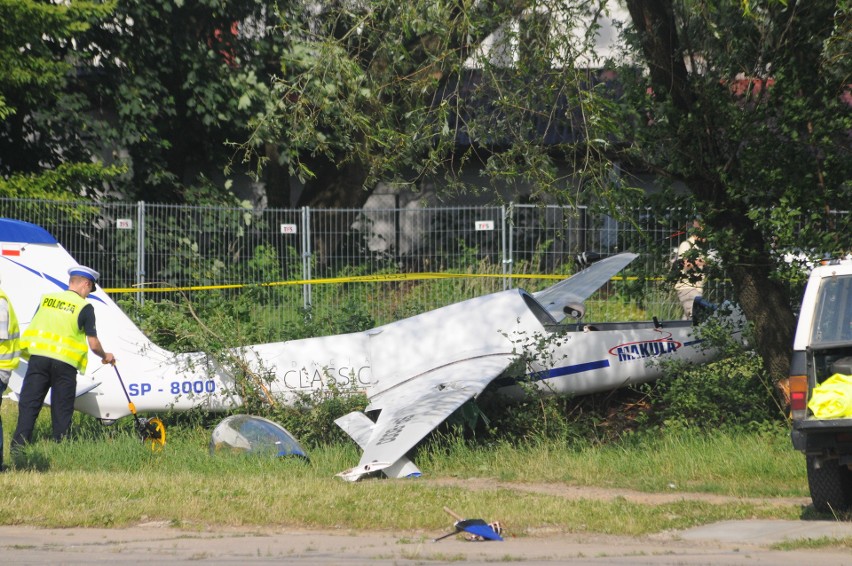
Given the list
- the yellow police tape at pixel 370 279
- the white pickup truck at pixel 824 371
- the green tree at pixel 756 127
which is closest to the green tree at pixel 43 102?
the yellow police tape at pixel 370 279

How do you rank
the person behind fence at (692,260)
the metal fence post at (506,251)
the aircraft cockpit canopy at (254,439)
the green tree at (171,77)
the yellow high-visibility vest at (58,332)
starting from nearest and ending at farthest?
the aircraft cockpit canopy at (254,439) < the yellow high-visibility vest at (58,332) < the person behind fence at (692,260) < the metal fence post at (506,251) < the green tree at (171,77)

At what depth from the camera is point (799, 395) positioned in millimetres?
6734

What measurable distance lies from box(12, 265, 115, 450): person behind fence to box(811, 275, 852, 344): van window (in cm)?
687

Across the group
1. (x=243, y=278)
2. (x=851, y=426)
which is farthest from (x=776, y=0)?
(x=243, y=278)

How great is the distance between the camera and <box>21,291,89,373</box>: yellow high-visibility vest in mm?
9930

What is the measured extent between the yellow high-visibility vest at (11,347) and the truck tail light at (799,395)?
263 inches

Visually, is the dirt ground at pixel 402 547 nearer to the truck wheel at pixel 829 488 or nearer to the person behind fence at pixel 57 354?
the truck wheel at pixel 829 488

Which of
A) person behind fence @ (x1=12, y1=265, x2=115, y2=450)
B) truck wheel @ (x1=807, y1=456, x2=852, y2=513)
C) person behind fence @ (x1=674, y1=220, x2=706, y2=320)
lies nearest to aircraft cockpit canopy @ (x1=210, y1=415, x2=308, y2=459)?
person behind fence @ (x1=12, y1=265, x2=115, y2=450)

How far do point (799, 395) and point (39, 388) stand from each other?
281 inches

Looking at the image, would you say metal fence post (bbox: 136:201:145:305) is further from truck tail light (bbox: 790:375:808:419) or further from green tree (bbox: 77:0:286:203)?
truck tail light (bbox: 790:375:808:419)

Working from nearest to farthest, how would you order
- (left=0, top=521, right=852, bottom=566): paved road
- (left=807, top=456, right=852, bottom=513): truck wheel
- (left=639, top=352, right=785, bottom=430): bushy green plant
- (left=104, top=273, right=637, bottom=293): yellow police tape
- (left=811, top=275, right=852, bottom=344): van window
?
1. (left=0, top=521, right=852, bottom=566): paved road
2. (left=811, top=275, right=852, bottom=344): van window
3. (left=807, top=456, right=852, bottom=513): truck wheel
4. (left=639, top=352, right=785, bottom=430): bushy green plant
5. (left=104, top=273, right=637, bottom=293): yellow police tape

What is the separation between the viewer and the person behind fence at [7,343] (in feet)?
29.5

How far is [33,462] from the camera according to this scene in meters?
9.31

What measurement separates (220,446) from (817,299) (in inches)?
228
